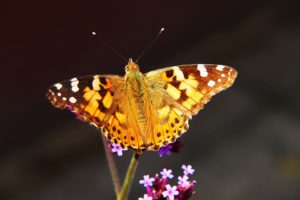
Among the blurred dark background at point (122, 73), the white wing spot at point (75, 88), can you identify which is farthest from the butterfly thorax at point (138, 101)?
the blurred dark background at point (122, 73)

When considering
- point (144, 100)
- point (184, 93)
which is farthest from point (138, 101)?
point (184, 93)

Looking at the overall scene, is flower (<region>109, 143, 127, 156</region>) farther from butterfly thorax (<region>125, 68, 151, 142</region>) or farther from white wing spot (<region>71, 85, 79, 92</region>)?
white wing spot (<region>71, 85, 79, 92</region>)

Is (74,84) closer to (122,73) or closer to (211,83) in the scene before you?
(211,83)

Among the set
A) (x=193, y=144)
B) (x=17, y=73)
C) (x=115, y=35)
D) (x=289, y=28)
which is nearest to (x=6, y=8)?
(x=17, y=73)

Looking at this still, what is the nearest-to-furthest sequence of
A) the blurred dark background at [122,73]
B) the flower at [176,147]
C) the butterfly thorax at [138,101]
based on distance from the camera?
1. the butterfly thorax at [138,101]
2. the flower at [176,147]
3. the blurred dark background at [122,73]

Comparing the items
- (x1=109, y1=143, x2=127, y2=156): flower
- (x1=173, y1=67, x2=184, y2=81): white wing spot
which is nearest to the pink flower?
(x1=109, y1=143, x2=127, y2=156): flower

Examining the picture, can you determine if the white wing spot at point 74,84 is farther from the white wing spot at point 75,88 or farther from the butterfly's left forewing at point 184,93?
the butterfly's left forewing at point 184,93
